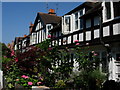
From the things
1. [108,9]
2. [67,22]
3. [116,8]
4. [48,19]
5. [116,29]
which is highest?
[48,19]

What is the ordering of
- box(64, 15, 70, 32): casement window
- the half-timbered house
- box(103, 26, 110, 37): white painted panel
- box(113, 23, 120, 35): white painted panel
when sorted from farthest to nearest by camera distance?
1. box(64, 15, 70, 32): casement window
2. box(103, 26, 110, 37): white painted panel
3. the half-timbered house
4. box(113, 23, 120, 35): white painted panel

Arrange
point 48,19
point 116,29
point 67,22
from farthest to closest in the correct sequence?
point 48,19 < point 67,22 < point 116,29

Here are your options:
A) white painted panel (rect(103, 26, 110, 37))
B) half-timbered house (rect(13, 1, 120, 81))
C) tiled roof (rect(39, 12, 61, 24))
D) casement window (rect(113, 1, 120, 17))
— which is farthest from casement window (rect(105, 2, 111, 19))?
tiled roof (rect(39, 12, 61, 24))

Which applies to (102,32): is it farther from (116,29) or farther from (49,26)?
(49,26)

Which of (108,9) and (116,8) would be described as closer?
(116,8)

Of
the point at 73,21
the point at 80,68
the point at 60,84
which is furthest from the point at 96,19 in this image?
the point at 60,84

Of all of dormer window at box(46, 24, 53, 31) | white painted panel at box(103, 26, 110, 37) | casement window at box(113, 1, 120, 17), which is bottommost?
white painted panel at box(103, 26, 110, 37)

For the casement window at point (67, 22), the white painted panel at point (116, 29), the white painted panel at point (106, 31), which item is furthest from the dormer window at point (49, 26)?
the white painted panel at point (116, 29)

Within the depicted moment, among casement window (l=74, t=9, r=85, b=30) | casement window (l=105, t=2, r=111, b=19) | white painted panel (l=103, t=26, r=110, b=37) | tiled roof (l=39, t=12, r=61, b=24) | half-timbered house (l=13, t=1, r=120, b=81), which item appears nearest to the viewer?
half-timbered house (l=13, t=1, r=120, b=81)

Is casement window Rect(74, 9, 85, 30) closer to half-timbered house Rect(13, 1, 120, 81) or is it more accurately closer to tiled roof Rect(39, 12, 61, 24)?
half-timbered house Rect(13, 1, 120, 81)

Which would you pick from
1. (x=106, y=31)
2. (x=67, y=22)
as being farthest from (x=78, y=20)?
(x=106, y=31)

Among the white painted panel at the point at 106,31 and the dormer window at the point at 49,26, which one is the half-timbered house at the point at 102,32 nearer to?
the white painted panel at the point at 106,31

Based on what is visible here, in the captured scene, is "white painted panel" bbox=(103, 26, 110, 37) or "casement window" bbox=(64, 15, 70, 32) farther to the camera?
"casement window" bbox=(64, 15, 70, 32)

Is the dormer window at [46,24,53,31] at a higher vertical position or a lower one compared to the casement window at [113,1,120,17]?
higher
